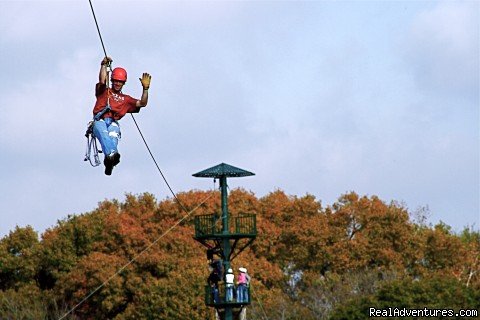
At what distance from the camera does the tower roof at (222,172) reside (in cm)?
6066

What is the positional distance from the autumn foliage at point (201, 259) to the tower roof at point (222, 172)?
554 inches

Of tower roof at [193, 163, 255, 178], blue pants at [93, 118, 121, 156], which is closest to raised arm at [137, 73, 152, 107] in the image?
blue pants at [93, 118, 121, 156]

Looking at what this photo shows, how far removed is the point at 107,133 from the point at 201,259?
182 ft

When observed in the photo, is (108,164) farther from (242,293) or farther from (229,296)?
(229,296)

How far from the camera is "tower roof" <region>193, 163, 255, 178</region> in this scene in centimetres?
6066

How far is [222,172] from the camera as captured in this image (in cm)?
6088

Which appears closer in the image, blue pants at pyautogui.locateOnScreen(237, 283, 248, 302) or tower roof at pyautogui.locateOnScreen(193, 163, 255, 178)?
blue pants at pyautogui.locateOnScreen(237, 283, 248, 302)

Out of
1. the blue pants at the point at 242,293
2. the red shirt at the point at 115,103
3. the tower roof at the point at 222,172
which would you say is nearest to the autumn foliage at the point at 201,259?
the tower roof at the point at 222,172

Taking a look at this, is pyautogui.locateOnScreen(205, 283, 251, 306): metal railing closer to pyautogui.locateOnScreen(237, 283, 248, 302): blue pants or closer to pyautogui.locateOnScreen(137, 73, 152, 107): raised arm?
pyautogui.locateOnScreen(237, 283, 248, 302): blue pants

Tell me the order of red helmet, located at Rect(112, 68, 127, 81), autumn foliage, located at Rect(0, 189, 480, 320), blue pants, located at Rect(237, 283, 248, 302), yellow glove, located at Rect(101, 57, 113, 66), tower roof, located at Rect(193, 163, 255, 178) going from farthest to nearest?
1. autumn foliage, located at Rect(0, 189, 480, 320)
2. tower roof, located at Rect(193, 163, 255, 178)
3. blue pants, located at Rect(237, 283, 248, 302)
4. red helmet, located at Rect(112, 68, 127, 81)
5. yellow glove, located at Rect(101, 57, 113, 66)

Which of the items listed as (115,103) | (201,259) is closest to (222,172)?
(201,259)

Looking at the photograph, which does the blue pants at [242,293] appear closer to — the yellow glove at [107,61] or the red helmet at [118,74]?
the red helmet at [118,74]

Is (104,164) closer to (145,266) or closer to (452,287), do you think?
(452,287)

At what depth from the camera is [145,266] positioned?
80.3 meters
